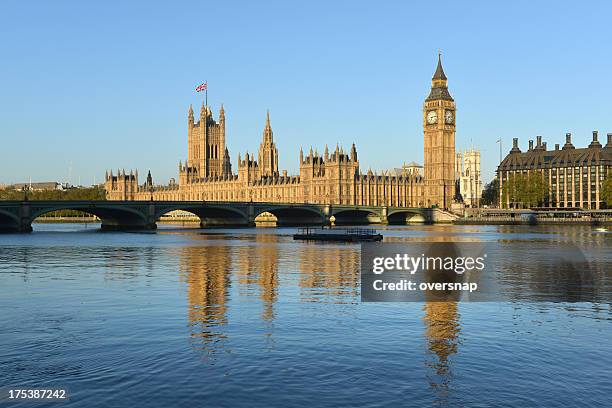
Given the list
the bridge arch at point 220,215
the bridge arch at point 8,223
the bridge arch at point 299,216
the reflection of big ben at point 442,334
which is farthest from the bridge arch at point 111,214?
the reflection of big ben at point 442,334

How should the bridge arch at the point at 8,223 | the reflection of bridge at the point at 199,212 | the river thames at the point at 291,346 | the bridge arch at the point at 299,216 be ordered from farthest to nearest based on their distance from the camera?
the bridge arch at the point at 299,216 → the bridge arch at the point at 8,223 → the reflection of bridge at the point at 199,212 → the river thames at the point at 291,346

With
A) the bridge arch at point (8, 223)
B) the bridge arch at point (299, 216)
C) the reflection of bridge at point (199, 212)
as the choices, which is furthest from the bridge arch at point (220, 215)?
the bridge arch at point (8, 223)

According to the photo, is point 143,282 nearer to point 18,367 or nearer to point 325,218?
point 18,367

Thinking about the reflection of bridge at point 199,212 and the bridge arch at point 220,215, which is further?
the bridge arch at point 220,215

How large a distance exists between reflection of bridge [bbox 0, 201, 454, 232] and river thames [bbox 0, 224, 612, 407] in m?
74.9

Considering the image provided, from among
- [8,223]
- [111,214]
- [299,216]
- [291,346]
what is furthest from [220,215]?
[291,346]

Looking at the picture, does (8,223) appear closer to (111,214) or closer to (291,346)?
(111,214)

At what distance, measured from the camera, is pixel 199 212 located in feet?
502

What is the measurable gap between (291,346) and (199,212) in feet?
436

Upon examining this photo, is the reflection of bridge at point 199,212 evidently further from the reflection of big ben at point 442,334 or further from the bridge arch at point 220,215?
the reflection of big ben at point 442,334

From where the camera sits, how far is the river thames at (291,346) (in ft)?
56.3

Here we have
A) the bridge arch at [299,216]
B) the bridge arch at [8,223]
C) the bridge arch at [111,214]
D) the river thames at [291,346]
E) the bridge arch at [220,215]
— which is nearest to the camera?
the river thames at [291,346]

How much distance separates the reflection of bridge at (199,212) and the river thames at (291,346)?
74.9 meters

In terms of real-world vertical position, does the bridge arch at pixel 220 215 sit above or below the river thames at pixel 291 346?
above
